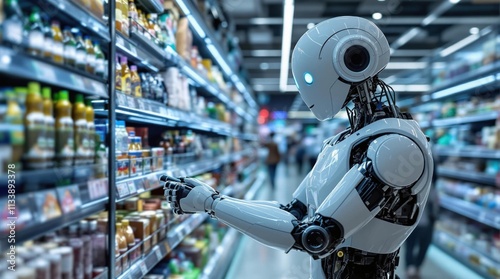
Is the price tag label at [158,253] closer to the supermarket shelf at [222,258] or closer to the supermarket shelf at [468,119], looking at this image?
the supermarket shelf at [222,258]

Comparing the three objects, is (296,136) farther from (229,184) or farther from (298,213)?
(298,213)

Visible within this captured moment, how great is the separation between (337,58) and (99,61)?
877 millimetres

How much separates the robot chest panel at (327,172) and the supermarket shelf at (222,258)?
6.01ft

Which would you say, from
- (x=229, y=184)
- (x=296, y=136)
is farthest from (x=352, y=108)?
(x=296, y=136)

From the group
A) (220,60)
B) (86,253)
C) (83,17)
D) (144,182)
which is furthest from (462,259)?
(83,17)

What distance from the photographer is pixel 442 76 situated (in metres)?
6.60

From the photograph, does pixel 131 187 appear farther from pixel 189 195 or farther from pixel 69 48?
pixel 69 48

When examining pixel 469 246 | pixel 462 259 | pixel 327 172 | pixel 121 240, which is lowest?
pixel 462 259

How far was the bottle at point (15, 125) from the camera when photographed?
3.51 ft

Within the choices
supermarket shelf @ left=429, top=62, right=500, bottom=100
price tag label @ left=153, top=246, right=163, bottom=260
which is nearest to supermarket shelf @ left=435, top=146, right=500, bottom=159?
supermarket shelf @ left=429, top=62, right=500, bottom=100

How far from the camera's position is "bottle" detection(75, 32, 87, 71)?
4.74ft

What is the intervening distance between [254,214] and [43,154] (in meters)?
0.79

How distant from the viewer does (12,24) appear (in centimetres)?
107

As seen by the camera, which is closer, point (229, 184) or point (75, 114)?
point (75, 114)
